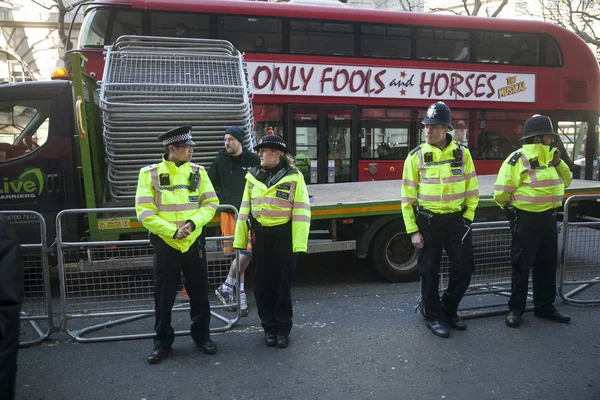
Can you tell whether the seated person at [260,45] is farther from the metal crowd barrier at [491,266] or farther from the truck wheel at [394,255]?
the metal crowd barrier at [491,266]

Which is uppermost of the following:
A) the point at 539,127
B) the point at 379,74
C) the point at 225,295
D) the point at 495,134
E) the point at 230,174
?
the point at 379,74

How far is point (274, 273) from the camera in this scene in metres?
4.10

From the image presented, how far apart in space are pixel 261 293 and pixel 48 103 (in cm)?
336

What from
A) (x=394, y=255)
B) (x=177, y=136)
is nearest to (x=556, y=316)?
(x=394, y=255)

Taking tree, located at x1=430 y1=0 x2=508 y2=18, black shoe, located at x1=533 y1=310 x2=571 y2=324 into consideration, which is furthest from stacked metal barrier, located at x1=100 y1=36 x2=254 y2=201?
tree, located at x1=430 y1=0 x2=508 y2=18

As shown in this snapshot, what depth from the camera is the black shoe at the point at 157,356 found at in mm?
3760

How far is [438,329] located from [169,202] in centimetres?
257

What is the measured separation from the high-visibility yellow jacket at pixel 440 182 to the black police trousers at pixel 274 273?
3.73 feet

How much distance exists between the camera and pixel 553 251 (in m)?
4.54

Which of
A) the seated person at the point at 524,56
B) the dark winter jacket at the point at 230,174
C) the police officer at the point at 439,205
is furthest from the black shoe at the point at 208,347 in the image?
the seated person at the point at 524,56

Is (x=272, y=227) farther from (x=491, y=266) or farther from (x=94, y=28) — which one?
(x=94, y=28)

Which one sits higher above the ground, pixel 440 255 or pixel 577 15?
pixel 577 15

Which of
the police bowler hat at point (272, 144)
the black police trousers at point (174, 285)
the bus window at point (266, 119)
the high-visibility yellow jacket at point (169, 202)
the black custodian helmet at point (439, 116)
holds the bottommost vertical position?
the black police trousers at point (174, 285)

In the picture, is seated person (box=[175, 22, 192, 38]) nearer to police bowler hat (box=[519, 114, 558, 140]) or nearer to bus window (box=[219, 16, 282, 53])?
bus window (box=[219, 16, 282, 53])
